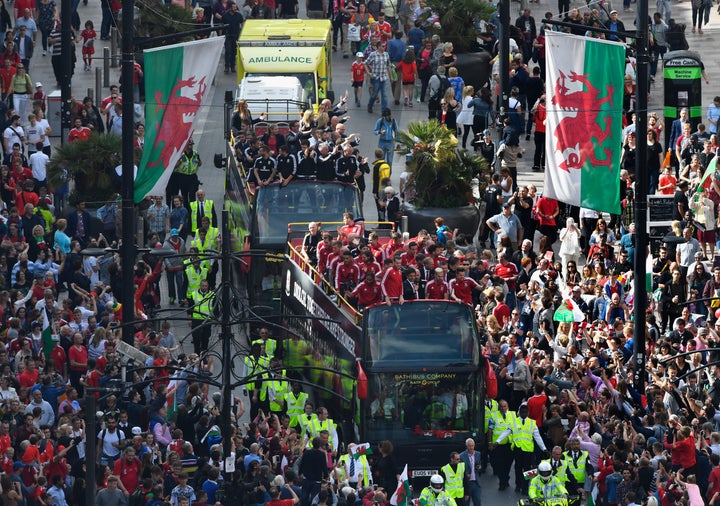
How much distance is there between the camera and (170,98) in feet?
103

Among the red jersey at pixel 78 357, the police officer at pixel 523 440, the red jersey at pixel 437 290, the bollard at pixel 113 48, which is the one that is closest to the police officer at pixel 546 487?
the police officer at pixel 523 440

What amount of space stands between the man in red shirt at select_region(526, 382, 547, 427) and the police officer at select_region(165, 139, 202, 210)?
12573 millimetres

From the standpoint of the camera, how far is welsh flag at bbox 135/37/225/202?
31.3m

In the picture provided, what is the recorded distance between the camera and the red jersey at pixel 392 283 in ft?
107

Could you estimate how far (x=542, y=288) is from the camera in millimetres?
36188

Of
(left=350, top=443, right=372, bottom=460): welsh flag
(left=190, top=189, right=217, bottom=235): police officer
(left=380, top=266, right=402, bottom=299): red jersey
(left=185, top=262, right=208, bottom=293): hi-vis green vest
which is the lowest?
(left=350, top=443, right=372, bottom=460): welsh flag

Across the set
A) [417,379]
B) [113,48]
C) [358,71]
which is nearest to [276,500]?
[417,379]

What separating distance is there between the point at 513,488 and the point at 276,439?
3.91 m

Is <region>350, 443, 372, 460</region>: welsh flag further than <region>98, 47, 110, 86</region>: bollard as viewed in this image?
No

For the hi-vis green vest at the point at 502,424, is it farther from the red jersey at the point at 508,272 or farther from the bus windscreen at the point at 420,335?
the red jersey at the point at 508,272

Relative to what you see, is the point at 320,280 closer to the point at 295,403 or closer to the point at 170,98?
the point at 295,403

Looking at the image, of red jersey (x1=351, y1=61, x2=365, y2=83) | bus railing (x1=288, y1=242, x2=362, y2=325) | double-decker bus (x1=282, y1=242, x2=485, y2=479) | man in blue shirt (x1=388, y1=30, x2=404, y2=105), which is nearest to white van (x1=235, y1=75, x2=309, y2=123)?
red jersey (x1=351, y1=61, x2=365, y2=83)

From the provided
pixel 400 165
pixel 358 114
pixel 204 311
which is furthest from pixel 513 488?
pixel 358 114

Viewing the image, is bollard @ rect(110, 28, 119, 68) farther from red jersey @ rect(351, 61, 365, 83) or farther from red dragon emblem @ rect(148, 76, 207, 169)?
red dragon emblem @ rect(148, 76, 207, 169)
